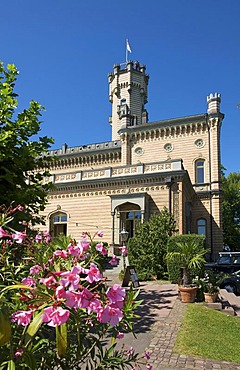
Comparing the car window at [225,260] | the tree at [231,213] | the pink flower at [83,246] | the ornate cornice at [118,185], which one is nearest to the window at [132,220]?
the ornate cornice at [118,185]

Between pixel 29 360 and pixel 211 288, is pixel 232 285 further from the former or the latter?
pixel 29 360

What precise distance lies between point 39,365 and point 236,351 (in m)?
5.15

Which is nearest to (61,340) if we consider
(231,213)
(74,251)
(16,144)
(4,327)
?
(4,327)

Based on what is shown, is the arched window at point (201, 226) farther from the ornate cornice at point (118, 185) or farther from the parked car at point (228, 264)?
the parked car at point (228, 264)

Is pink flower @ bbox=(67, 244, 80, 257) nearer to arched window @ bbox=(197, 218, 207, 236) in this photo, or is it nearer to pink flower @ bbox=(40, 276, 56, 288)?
pink flower @ bbox=(40, 276, 56, 288)

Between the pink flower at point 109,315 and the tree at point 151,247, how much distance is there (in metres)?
15.6

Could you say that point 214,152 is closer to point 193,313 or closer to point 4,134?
point 193,313

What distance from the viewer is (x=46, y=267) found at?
2562 mm

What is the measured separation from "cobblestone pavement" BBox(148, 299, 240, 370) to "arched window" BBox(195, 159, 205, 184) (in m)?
24.7

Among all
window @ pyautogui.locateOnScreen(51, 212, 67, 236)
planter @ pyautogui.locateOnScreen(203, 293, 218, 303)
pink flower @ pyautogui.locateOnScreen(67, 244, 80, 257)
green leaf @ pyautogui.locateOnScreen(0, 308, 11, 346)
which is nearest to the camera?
green leaf @ pyautogui.locateOnScreen(0, 308, 11, 346)

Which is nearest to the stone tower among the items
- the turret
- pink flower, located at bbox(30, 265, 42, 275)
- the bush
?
the turret

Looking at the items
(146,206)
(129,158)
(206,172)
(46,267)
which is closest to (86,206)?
(146,206)

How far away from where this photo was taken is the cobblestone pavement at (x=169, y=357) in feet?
17.6

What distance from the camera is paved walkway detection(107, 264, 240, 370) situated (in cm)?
544
